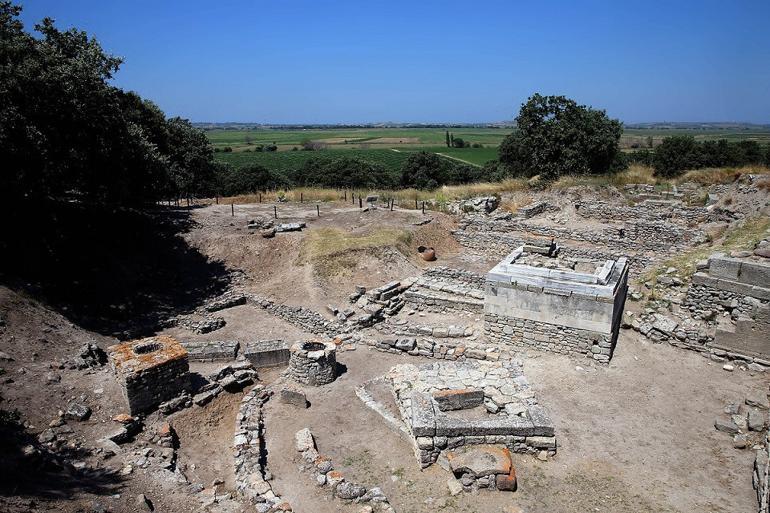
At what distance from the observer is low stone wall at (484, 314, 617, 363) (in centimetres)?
1226

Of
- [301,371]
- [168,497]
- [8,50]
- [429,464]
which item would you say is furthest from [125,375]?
[8,50]

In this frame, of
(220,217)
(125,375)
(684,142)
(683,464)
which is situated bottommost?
(683,464)

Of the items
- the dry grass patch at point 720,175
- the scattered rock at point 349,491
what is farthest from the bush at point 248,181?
the scattered rock at point 349,491

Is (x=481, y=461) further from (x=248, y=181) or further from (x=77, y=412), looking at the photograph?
(x=248, y=181)

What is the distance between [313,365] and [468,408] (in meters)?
4.00

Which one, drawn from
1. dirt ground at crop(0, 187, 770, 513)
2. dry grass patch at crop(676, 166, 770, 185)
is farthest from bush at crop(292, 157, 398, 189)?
dirt ground at crop(0, 187, 770, 513)

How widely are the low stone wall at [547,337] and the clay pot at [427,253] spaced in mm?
7983

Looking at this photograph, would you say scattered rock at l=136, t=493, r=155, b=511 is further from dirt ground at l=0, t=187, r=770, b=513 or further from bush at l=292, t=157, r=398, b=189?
bush at l=292, t=157, r=398, b=189

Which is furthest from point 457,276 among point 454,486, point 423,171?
point 423,171

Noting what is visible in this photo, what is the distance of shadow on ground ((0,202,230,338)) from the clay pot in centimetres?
853

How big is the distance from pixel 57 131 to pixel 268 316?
8710mm

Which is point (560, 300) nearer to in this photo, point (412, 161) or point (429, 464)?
point (429, 464)

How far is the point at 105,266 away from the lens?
1811cm

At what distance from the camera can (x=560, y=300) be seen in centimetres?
1245
